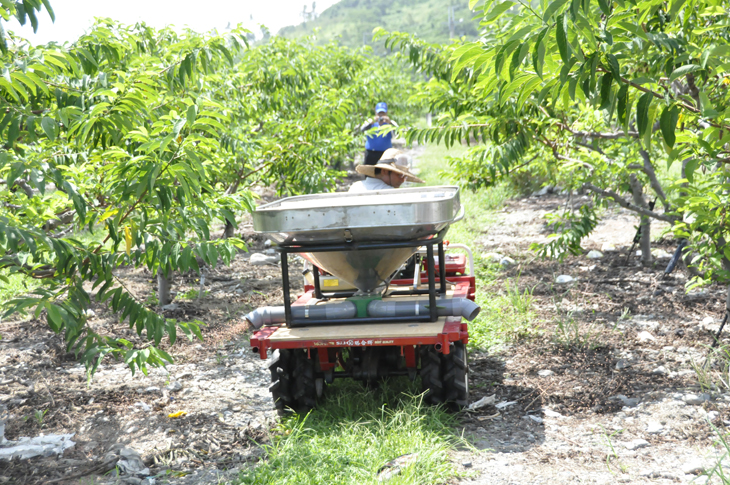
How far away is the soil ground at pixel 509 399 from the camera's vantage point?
11.9ft

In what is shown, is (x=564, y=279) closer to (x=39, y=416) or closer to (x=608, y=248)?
(x=608, y=248)

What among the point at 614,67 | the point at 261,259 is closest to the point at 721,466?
the point at 614,67

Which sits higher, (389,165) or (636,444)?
(389,165)

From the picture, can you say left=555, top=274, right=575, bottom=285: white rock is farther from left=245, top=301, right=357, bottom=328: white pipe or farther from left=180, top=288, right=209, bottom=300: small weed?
left=180, top=288, right=209, bottom=300: small weed

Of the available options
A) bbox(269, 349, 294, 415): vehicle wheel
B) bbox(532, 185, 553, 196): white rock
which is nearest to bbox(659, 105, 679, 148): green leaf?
bbox(269, 349, 294, 415): vehicle wheel

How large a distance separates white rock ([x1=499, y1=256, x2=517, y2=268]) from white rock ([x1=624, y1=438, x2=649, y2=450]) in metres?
5.15

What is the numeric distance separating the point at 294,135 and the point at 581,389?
4.59 m

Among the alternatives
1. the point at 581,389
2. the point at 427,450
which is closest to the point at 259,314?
the point at 427,450

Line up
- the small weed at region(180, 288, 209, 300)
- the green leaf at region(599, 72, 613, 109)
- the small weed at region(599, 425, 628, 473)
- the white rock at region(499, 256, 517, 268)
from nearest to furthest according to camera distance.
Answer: the green leaf at region(599, 72, 613, 109) < the small weed at region(599, 425, 628, 473) < the small weed at region(180, 288, 209, 300) < the white rock at region(499, 256, 517, 268)

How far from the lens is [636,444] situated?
145 inches

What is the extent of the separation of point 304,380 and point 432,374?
88 centimetres

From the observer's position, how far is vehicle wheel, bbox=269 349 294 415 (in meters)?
4.40

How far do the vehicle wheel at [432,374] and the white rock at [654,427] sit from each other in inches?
50.4

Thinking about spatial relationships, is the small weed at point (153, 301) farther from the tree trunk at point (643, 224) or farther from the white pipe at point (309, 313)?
the tree trunk at point (643, 224)
